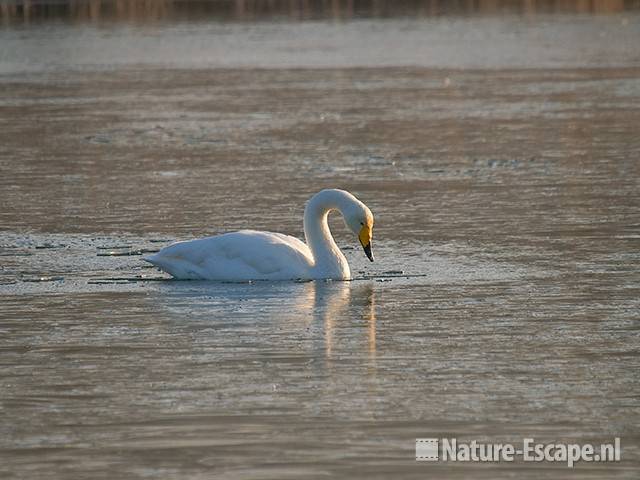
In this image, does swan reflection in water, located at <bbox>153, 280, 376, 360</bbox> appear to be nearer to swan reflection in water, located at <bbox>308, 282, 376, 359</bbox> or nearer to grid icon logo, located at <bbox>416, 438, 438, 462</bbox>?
swan reflection in water, located at <bbox>308, 282, 376, 359</bbox>

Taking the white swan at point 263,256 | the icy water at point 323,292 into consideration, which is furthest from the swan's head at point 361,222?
the icy water at point 323,292

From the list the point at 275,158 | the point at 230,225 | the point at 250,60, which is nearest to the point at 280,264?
the point at 230,225

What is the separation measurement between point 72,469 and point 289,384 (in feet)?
5.53

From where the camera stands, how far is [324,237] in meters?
11.7

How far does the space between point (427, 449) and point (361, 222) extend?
4.57m

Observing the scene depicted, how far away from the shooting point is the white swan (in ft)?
37.5

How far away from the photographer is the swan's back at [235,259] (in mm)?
11422

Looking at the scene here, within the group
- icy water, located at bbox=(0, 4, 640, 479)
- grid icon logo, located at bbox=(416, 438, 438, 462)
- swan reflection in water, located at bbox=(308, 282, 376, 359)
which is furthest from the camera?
swan reflection in water, located at bbox=(308, 282, 376, 359)

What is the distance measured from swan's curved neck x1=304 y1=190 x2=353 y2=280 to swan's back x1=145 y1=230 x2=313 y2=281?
4.8 inches

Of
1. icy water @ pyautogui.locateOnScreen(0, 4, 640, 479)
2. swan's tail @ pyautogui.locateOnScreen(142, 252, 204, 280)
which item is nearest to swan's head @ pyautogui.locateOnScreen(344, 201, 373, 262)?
icy water @ pyautogui.locateOnScreen(0, 4, 640, 479)

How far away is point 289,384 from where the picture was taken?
8.39 meters

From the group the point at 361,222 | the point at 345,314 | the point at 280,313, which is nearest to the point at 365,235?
the point at 361,222

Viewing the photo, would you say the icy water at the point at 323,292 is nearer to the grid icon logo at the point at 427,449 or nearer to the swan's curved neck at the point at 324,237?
the grid icon logo at the point at 427,449

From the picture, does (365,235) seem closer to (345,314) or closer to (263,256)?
(263,256)
